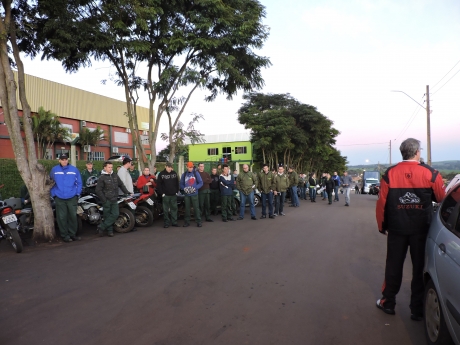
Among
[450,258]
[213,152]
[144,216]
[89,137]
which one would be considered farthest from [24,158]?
[213,152]

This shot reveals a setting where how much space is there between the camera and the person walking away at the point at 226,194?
35.2ft

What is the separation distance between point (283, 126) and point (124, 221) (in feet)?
64.1

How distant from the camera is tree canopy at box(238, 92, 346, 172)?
2714cm

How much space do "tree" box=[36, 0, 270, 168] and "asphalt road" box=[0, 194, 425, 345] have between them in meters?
6.70

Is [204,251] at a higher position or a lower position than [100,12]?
lower

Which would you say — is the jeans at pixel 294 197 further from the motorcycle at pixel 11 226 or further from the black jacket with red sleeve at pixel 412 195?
the black jacket with red sleeve at pixel 412 195

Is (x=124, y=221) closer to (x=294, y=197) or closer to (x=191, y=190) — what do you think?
(x=191, y=190)

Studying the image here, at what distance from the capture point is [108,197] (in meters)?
8.21

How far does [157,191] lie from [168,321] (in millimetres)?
7103

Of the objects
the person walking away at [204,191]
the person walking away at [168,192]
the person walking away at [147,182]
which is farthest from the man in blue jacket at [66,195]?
the person walking away at [204,191]

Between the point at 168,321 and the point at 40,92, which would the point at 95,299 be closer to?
the point at 168,321

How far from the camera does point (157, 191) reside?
1042 cm

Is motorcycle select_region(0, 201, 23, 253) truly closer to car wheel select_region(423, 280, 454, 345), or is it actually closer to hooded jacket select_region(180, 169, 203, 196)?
hooded jacket select_region(180, 169, 203, 196)

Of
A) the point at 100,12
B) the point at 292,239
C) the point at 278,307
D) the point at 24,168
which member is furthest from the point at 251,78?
the point at 278,307
